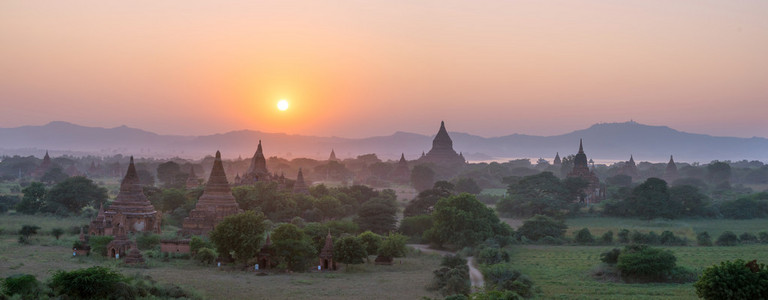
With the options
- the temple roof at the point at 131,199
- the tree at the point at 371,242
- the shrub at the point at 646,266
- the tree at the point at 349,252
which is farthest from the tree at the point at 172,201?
the shrub at the point at 646,266

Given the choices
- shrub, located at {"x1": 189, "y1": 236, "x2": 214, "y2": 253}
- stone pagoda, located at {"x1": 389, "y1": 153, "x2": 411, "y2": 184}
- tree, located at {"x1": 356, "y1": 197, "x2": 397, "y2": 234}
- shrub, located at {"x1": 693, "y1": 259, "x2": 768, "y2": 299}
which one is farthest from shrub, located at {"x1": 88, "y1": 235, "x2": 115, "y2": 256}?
stone pagoda, located at {"x1": 389, "y1": 153, "x2": 411, "y2": 184}

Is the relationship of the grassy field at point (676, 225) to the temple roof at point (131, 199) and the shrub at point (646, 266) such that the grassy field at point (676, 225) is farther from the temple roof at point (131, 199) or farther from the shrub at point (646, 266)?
the temple roof at point (131, 199)

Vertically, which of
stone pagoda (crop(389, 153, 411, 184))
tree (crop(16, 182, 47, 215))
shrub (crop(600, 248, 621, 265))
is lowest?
shrub (crop(600, 248, 621, 265))

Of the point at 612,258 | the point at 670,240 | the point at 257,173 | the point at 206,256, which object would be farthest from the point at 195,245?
the point at 670,240

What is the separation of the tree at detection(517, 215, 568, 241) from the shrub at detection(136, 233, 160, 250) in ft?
87.0

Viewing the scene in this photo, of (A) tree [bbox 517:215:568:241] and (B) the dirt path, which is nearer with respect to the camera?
(B) the dirt path

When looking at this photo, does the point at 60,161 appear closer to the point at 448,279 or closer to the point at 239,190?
the point at 239,190

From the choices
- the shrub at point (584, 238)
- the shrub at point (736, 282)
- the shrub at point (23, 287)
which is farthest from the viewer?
the shrub at point (584, 238)

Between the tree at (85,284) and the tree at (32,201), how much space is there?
37150 mm

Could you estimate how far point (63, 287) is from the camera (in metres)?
22.3

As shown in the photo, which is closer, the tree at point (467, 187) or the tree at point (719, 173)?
the tree at point (467, 187)

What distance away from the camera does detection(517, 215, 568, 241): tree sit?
152 feet

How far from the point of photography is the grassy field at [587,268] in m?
27.9

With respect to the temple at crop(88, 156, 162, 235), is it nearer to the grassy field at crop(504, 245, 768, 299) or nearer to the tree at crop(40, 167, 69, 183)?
the grassy field at crop(504, 245, 768, 299)
